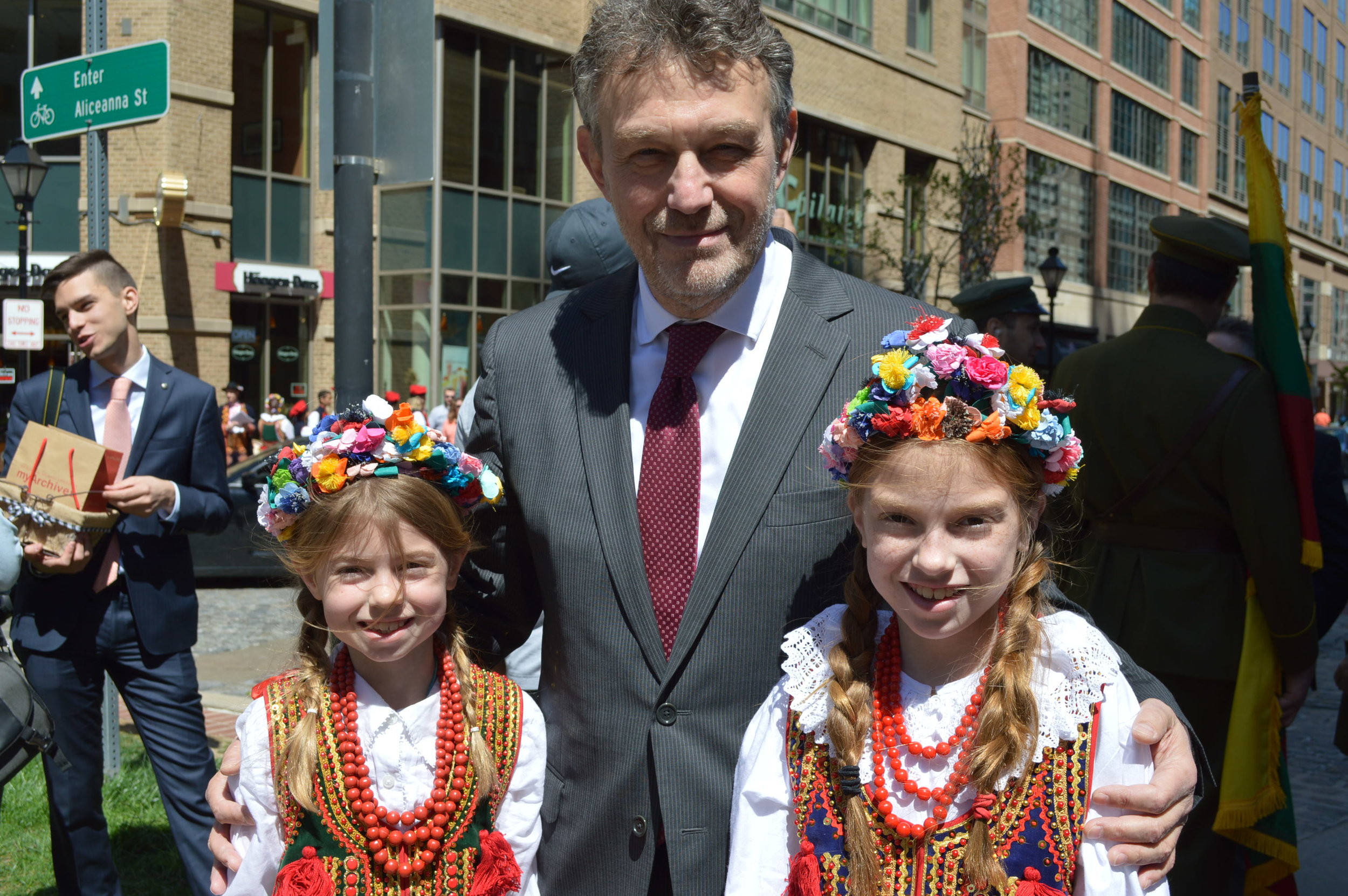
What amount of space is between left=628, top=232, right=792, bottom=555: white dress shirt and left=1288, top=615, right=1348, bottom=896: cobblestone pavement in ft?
11.8

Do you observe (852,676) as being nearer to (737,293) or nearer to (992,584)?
(992,584)

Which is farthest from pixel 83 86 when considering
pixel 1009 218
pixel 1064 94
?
pixel 1064 94

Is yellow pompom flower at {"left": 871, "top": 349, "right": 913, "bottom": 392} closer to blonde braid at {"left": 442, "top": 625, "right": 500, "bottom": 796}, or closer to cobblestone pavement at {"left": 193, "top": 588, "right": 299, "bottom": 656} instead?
blonde braid at {"left": 442, "top": 625, "right": 500, "bottom": 796}

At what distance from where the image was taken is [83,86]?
16.8 ft

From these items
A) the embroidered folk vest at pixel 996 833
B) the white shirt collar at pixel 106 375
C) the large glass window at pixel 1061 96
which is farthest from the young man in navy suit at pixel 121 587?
the large glass window at pixel 1061 96

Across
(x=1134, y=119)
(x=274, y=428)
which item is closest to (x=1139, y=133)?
(x=1134, y=119)

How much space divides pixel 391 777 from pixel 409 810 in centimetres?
7

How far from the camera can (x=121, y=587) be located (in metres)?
4.16

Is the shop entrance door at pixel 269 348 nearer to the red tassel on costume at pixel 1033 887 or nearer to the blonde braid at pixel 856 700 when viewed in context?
the blonde braid at pixel 856 700

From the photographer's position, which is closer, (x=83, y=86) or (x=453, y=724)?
(x=453, y=724)

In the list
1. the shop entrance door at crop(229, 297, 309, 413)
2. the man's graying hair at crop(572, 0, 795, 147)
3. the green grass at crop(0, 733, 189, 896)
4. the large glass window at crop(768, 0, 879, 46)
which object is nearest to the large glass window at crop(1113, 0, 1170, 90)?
the large glass window at crop(768, 0, 879, 46)

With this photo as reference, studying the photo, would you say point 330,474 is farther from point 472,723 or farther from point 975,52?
point 975,52

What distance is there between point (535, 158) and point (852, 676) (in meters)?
20.4

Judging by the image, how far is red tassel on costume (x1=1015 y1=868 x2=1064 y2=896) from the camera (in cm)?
181
